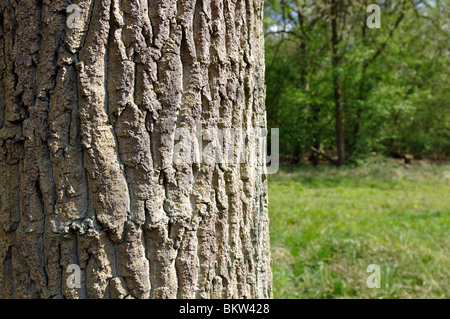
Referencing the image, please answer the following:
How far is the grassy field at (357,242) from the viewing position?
3.16 metres

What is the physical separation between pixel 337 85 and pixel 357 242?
32.8ft

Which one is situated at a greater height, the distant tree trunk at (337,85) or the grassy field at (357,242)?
the distant tree trunk at (337,85)

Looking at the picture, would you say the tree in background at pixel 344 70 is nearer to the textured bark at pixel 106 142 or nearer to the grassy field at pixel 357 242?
the grassy field at pixel 357 242

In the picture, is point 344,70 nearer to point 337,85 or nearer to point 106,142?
point 337,85

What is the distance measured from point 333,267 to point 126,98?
2.93 m

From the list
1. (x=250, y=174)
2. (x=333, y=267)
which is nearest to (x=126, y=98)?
(x=250, y=174)

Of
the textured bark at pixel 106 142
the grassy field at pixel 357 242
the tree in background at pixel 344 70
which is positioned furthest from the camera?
the tree in background at pixel 344 70

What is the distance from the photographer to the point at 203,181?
1337 millimetres

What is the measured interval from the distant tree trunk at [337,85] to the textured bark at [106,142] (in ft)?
39.5

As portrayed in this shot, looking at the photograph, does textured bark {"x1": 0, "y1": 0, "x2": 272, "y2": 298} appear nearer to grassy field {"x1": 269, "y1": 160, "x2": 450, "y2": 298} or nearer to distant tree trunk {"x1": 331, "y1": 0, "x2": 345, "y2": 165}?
grassy field {"x1": 269, "y1": 160, "x2": 450, "y2": 298}

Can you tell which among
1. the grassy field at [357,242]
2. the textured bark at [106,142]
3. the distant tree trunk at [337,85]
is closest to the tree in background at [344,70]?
the distant tree trunk at [337,85]

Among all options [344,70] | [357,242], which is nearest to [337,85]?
[344,70]

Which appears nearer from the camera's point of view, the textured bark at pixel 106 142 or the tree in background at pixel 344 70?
the textured bark at pixel 106 142

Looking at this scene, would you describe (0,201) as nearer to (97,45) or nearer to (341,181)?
(97,45)
